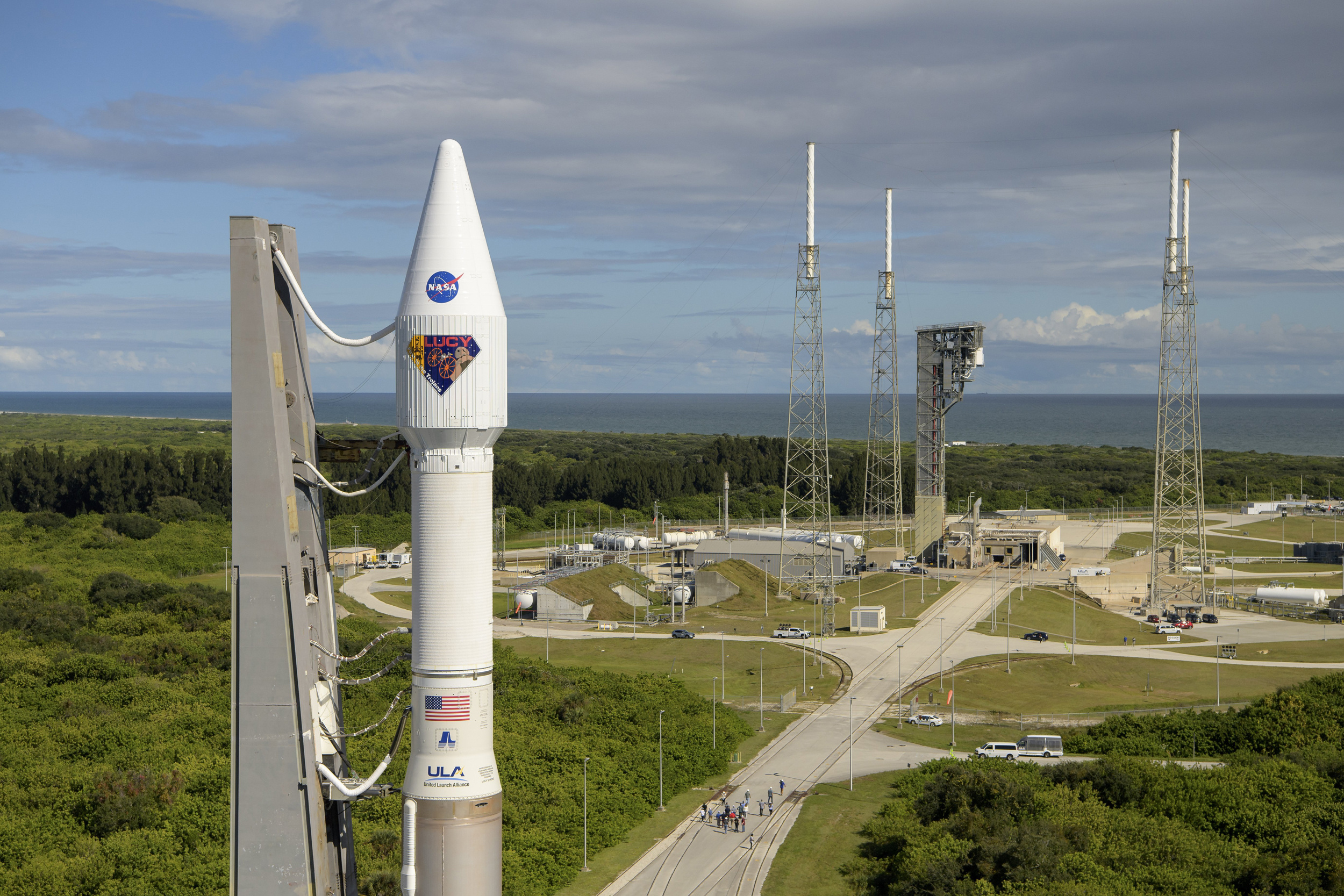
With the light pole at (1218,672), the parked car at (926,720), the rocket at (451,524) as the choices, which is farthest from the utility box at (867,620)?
the rocket at (451,524)

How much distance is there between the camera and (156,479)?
5610 inches

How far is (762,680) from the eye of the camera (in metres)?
75.2

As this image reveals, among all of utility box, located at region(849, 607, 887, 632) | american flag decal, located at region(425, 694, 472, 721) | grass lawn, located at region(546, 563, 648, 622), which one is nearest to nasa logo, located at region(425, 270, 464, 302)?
american flag decal, located at region(425, 694, 472, 721)

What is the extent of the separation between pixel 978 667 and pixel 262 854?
211ft

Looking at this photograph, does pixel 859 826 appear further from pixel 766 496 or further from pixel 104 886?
pixel 766 496

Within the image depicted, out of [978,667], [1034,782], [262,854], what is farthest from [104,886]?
[978,667]

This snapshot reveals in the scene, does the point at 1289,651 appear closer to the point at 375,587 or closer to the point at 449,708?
the point at 375,587

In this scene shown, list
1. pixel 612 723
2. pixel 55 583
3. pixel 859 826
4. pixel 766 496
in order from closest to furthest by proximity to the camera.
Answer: pixel 859 826 < pixel 612 723 < pixel 55 583 < pixel 766 496

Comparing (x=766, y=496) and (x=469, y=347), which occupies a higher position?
(x=469, y=347)

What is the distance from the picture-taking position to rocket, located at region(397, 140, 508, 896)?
904 inches

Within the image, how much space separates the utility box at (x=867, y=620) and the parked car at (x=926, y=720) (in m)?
22.5

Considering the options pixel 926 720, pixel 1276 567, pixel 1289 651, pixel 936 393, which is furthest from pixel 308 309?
pixel 1276 567

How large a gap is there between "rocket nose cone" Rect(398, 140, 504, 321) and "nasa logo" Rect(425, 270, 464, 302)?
0.04 feet

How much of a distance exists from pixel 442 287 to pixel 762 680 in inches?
2221
